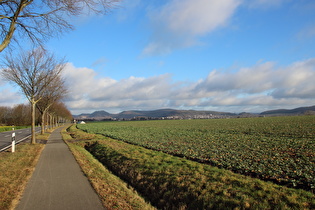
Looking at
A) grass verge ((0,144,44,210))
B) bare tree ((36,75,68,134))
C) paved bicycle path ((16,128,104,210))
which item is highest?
bare tree ((36,75,68,134))

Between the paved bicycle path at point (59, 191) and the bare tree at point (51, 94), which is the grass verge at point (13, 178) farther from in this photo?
the bare tree at point (51, 94)

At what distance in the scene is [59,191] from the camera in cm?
656

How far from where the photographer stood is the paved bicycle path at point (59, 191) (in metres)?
5.46

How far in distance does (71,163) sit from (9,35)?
248 inches

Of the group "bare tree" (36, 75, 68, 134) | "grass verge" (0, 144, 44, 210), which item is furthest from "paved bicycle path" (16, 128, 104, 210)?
"bare tree" (36, 75, 68, 134)

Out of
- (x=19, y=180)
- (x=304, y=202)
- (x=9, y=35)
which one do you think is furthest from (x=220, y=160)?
(x=9, y=35)

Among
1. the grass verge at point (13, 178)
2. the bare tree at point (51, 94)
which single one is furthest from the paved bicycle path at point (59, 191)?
the bare tree at point (51, 94)

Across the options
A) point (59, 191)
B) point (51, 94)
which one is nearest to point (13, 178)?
point (59, 191)

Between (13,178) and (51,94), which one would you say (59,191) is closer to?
(13,178)

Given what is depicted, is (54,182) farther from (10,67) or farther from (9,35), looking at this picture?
(10,67)

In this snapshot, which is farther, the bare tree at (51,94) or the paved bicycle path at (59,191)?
the bare tree at (51,94)

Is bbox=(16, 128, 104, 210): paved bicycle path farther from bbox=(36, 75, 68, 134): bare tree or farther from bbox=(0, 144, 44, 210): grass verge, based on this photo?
bbox=(36, 75, 68, 134): bare tree

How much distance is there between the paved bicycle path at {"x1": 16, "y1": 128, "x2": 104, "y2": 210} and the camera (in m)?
5.46

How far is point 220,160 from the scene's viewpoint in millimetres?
10445
